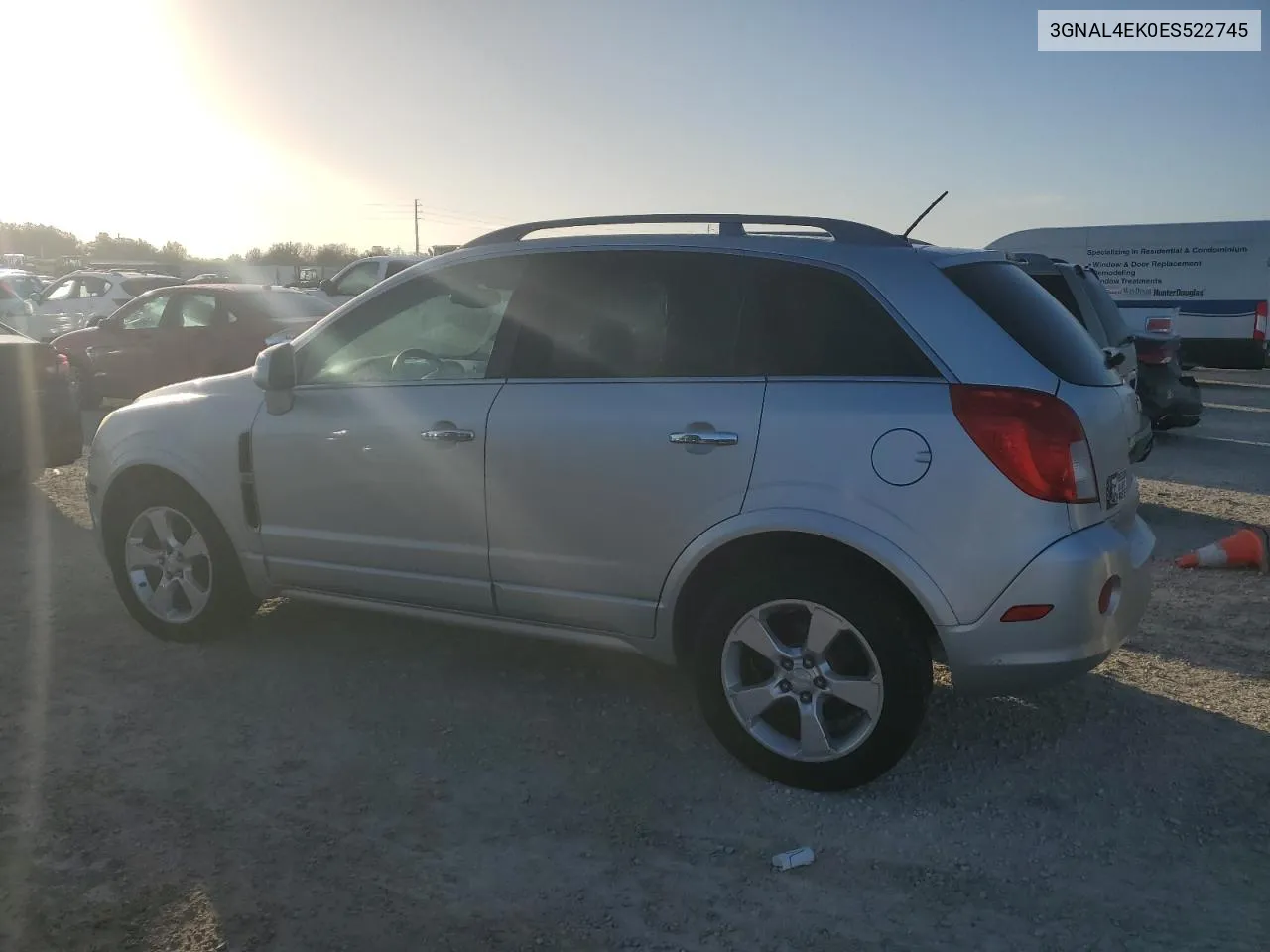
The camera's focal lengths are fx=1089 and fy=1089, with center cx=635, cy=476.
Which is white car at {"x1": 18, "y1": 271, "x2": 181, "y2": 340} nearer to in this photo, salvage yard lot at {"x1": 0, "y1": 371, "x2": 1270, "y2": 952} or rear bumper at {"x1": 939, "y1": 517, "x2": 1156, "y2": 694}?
salvage yard lot at {"x1": 0, "y1": 371, "x2": 1270, "y2": 952}

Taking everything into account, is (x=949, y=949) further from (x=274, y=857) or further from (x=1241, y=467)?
(x=1241, y=467)

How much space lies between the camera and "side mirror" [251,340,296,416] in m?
4.50

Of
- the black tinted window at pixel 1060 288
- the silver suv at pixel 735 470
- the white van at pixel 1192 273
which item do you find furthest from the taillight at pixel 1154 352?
the white van at pixel 1192 273

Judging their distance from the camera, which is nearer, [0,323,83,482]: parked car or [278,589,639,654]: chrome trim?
[278,589,639,654]: chrome trim

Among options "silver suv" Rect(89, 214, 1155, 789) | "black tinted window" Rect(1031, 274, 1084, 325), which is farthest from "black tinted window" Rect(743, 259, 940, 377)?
"black tinted window" Rect(1031, 274, 1084, 325)

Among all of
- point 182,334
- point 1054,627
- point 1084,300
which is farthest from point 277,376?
point 182,334

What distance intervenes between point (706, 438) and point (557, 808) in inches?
51.2

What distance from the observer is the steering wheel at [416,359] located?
14.8 ft

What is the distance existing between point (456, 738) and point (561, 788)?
0.57 m

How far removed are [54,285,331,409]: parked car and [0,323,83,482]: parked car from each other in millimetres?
3663

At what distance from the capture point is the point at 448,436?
4.13m

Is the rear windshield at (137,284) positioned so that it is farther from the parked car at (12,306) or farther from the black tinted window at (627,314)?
the black tinted window at (627,314)

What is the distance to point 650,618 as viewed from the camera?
3.85 metres

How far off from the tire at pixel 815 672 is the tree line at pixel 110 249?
254ft
